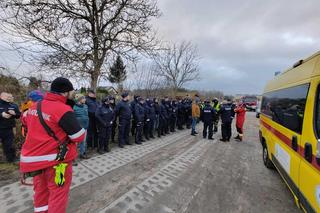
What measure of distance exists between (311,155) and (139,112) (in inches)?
239

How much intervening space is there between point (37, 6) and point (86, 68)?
290 centimetres

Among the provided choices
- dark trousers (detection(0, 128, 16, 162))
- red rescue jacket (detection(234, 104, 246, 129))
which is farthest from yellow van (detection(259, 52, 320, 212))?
dark trousers (detection(0, 128, 16, 162))

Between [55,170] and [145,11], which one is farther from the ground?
[145,11]

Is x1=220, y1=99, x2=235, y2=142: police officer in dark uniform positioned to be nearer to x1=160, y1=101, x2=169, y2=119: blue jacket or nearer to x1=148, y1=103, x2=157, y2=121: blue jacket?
x1=160, y1=101, x2=169, y2=119: blue jacket

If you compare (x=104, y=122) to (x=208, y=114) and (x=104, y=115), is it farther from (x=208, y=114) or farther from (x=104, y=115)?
(x=208, y=114)

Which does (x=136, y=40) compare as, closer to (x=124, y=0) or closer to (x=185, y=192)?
(x=124, y=0)

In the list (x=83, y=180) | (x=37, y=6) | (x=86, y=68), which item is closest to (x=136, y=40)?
(x=86, y=68)

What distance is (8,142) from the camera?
16.0 ft

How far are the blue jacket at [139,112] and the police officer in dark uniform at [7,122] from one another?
3800 mm

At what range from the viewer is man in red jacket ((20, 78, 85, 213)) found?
7.18ft

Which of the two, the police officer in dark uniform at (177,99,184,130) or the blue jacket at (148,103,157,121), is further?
the police officer in dark uniform at (177,99,184,130)

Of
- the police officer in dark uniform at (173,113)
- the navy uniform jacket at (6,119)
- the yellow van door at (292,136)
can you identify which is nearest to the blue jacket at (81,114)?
the navy uniform jacket at (6,119)

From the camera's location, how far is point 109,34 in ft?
29.3

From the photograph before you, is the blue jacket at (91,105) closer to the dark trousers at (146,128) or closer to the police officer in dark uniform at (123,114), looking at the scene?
the police officer in dark uniform at (123,114)
